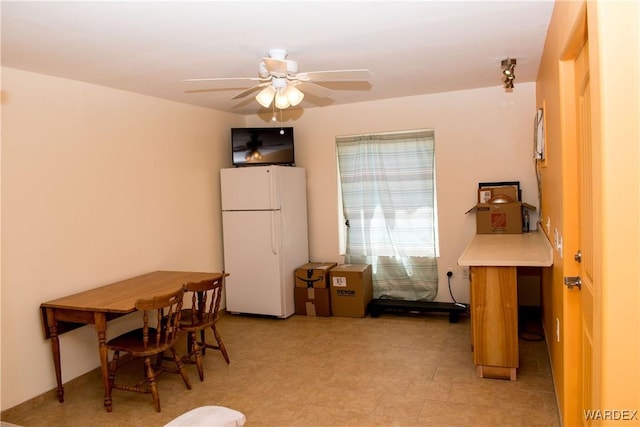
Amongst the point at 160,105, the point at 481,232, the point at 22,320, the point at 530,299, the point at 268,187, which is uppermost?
the point at 160,105

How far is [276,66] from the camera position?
2953mm

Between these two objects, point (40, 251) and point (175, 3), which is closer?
point (175, 3)

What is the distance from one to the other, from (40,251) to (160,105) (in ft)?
5.85

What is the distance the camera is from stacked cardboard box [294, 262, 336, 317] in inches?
200

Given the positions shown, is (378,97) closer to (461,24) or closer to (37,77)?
(461,24)

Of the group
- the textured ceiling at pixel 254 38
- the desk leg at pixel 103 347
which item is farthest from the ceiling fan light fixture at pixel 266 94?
the desk leg at pixel 103 347

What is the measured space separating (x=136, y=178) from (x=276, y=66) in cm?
191

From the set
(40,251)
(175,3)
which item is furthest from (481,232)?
(40,251)

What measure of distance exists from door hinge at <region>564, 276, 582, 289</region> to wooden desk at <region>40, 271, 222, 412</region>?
2.51 meters

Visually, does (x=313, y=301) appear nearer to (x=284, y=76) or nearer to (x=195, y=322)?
(x=195, y=322)

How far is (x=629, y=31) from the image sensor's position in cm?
138

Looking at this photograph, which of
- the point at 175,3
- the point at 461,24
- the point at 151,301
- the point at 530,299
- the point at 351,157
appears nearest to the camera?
the point at 175,3

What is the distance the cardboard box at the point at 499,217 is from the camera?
14.4ft

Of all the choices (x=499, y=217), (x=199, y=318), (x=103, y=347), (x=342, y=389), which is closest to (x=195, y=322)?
(x=199, y=318)
